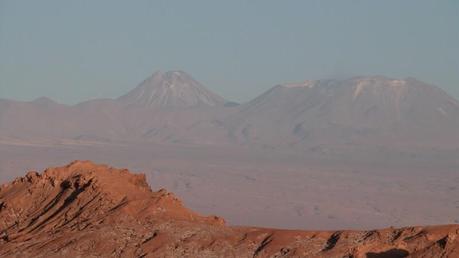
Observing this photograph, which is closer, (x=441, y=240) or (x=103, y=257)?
(x=441, y=240)

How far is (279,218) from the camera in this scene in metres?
158

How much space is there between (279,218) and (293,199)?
28.4m

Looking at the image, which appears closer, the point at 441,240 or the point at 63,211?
the point at 441,240

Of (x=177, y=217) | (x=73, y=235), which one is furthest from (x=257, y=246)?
(x=73, y=235)

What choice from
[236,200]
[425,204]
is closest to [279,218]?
[236,200]

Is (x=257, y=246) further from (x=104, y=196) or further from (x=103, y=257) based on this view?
→ (x=104, y=196)

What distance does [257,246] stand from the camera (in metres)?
31.2

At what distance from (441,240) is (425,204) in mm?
158797

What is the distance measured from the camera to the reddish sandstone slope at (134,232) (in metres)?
29.6

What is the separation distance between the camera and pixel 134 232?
32.7 meters

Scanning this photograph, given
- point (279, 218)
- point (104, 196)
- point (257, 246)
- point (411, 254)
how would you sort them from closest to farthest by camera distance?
point (411, 254) → point (257, 246) → point (104, 196) → point (279, 218)

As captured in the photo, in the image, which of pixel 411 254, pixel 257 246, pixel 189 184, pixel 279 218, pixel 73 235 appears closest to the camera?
pixel 411 254

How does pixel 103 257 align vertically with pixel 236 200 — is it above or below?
above

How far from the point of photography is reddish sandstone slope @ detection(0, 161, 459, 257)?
97.1 ft
